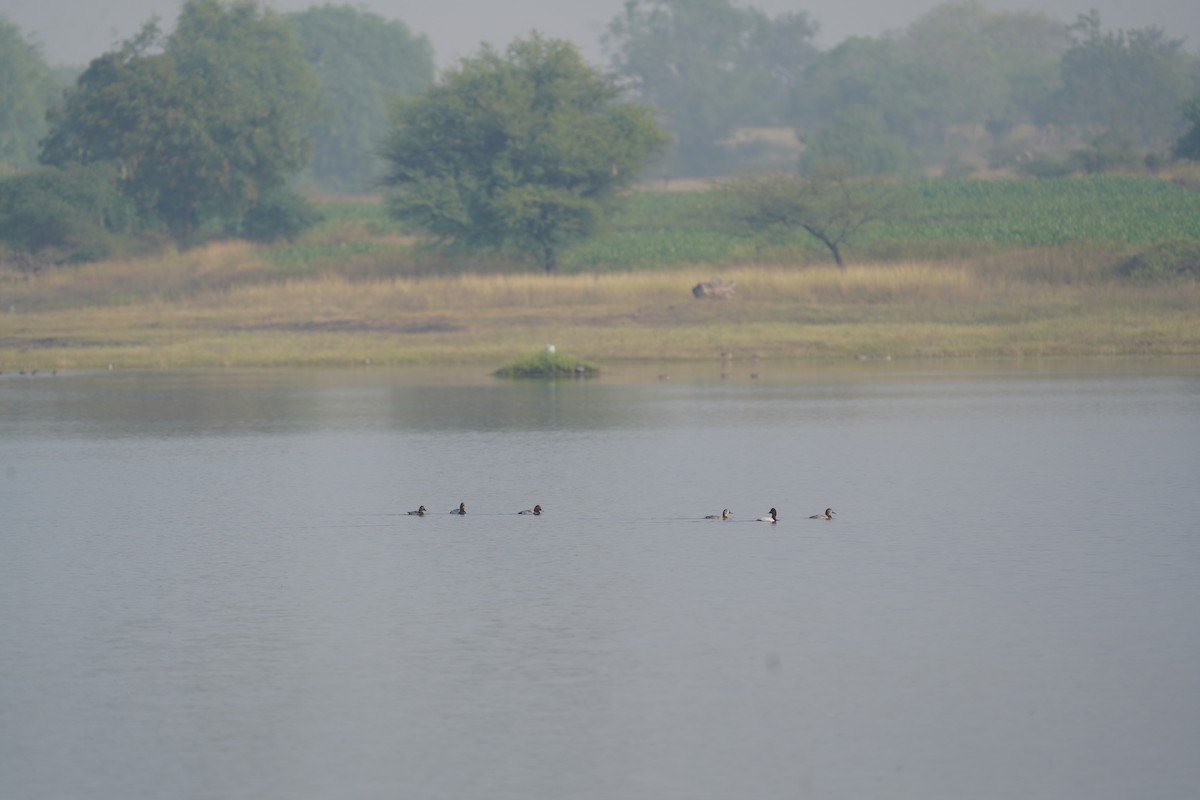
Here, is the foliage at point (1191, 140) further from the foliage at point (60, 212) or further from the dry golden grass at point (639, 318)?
the foliage at point (60, 212)

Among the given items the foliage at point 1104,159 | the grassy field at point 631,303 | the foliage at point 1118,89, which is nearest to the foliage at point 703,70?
the foliage at point 1118,89

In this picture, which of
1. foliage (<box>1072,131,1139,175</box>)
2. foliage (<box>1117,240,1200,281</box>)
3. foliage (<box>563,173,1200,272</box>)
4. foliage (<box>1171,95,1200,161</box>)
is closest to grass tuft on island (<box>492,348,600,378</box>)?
foliage (<box>1117,240,1200,281</box>)

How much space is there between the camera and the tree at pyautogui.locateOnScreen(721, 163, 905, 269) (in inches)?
2245

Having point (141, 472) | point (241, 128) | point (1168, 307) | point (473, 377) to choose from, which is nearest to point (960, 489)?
point (141, 472)

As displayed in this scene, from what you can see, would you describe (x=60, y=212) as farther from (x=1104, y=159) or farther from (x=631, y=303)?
(x=1104, y=159)

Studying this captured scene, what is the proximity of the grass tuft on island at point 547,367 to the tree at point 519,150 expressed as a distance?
2074 centimetres

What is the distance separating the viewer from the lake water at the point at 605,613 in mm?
10156

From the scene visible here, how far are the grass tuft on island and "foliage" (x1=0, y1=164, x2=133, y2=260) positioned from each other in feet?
99.7

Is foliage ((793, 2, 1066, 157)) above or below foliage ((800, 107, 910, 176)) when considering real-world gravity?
above

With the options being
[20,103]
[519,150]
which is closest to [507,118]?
[519,150]

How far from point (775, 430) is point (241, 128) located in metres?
46.2

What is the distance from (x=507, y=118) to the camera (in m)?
62.1

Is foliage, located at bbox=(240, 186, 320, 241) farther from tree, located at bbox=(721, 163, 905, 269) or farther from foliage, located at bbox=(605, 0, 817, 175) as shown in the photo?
foliage, located at bbox=(605, 0, 817, 175)

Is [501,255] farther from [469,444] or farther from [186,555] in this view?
[186,555]
